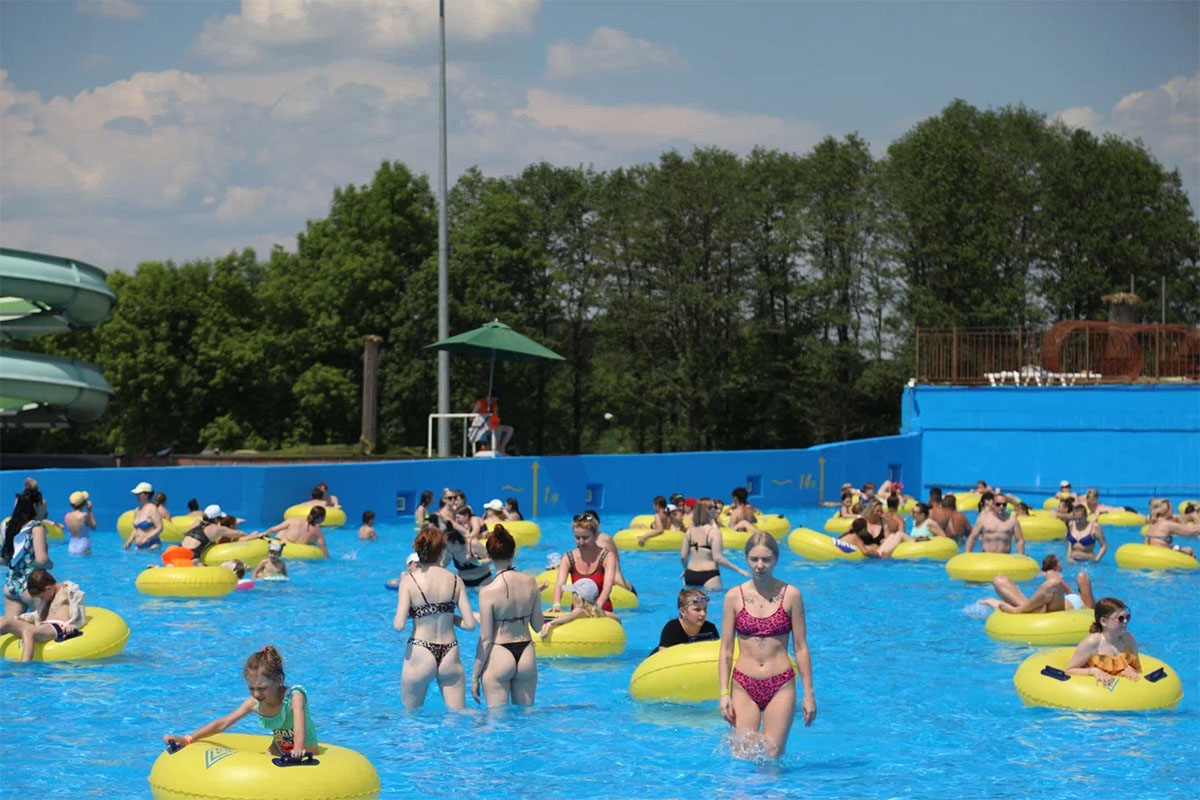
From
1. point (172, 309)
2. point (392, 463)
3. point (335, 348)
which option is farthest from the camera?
point (335, 348)

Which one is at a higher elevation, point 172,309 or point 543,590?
point 172,309

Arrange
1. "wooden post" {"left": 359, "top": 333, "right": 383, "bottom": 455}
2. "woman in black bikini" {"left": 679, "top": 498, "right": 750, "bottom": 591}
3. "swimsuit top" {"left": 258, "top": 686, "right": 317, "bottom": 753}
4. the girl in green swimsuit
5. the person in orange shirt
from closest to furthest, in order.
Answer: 1. the girl in green swimsuit
2. "swimsuit top" {"left": 258, "top": 686, "right": 317, "bottom": 753}
3. "woman in black bikini" {"left": 679, "top": 498, "right": 750, "bottom": 591}
4. the person in orange shirt
5. "wooden post" {"left": 359, "top": 333, "right": 383, "bottom": 455}

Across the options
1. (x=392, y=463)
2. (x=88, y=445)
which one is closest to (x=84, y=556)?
(x=392, y=463)

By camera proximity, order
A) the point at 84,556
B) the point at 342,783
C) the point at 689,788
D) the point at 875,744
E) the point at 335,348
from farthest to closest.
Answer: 1. the point at 335,348
2. the point at 84,556
3. the point at 875,744
4. the point at 689,788
5. the point at 342,783

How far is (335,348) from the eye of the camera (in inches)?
1907

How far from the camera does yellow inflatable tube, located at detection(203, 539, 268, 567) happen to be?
1759 cm

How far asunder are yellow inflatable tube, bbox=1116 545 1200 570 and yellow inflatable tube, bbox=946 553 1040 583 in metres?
2.52

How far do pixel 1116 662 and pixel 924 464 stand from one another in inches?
898

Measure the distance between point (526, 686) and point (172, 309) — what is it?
127 feet

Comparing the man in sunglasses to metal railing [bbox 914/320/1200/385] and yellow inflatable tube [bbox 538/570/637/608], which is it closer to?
yellow inflatable tube [bbox 538/570/637/608]

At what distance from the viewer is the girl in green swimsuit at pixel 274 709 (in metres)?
6.79

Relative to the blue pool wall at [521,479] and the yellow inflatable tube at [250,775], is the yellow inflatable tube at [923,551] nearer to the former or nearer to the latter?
the blue pool wall at [521,479]

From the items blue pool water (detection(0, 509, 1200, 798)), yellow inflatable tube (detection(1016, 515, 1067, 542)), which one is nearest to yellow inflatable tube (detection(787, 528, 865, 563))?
blue pool water (detection(0, 509, 1200, 798))

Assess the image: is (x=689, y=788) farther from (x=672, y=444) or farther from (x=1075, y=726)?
(x=672, y=444)
